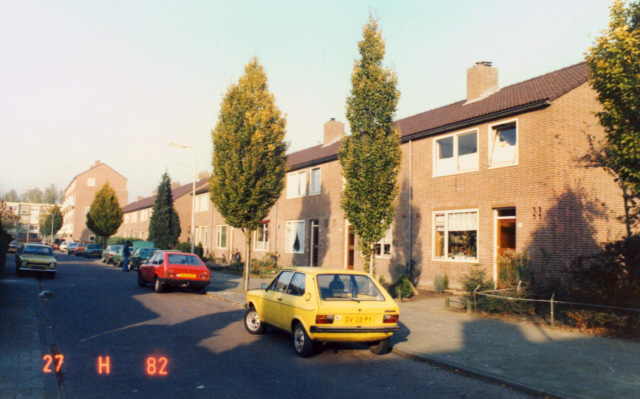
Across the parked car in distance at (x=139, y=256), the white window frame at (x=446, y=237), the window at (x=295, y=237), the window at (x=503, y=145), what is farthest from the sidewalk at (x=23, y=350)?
the window at (x=295, y=237)

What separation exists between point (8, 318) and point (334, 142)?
21.8 m

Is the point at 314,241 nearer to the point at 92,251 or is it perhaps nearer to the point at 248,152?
the point at 248,152

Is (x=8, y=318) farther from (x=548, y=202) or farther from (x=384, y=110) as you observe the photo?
(x=548, y=202)

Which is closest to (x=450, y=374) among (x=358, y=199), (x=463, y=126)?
(x=358, y=199)

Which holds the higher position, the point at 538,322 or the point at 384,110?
the point at 384,110

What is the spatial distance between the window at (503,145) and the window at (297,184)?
13.1 meters

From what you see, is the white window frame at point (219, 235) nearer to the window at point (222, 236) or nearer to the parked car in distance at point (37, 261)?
the window at point (222, 236)

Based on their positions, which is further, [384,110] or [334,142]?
[334,142]

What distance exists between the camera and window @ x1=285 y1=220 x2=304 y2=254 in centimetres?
2764

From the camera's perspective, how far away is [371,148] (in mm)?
13945

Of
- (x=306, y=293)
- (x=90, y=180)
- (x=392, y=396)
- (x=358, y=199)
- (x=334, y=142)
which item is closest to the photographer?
(x=392, y=396)

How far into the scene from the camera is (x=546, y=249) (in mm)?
14258

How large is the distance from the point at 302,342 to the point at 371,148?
23.7ft

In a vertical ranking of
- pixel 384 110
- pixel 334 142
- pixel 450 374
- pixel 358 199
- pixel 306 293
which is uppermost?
pixel 334 142
